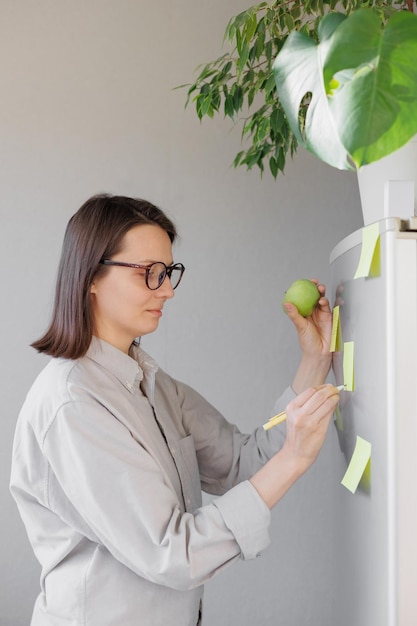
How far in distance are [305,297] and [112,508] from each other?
63 cm

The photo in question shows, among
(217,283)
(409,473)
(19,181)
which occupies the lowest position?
(409,473)

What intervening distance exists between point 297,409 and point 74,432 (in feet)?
1.28

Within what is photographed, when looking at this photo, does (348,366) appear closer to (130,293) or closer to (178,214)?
(130,293)

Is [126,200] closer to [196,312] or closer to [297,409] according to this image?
[297,409]

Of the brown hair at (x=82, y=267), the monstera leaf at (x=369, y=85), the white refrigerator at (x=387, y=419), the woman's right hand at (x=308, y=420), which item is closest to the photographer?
the monstera leaf at (x=369, y=85)

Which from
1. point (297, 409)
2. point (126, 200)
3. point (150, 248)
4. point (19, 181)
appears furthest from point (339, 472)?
point (19, 181)

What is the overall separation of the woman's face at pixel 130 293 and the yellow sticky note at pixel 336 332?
342mm

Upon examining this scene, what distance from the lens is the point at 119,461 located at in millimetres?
1319

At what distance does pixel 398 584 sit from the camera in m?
1.08

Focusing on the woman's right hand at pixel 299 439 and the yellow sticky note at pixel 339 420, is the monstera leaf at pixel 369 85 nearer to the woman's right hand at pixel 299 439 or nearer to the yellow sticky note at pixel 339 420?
the woman's right hand at pixel 299 439

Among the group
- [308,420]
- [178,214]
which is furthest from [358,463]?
[178,214]

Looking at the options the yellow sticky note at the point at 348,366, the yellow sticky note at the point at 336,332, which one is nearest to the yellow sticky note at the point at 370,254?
the yellow sticky note at the point at 348,366

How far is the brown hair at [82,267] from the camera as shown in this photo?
1.49 metres

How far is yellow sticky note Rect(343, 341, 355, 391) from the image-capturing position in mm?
1348
